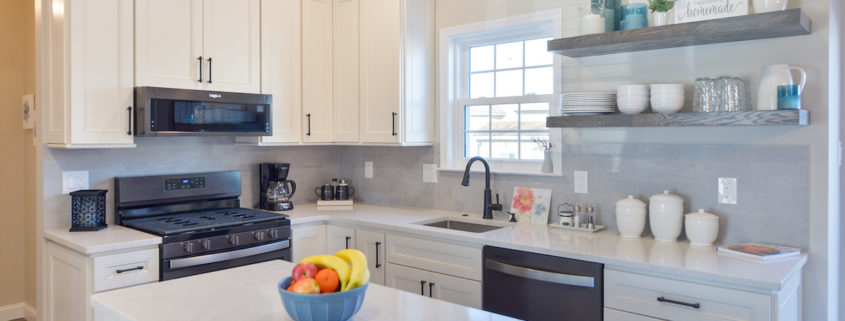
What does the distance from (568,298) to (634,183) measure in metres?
0.75

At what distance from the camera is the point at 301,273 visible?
1.46 meters

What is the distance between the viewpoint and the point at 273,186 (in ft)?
12.5

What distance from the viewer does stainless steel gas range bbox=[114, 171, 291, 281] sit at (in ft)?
9.37

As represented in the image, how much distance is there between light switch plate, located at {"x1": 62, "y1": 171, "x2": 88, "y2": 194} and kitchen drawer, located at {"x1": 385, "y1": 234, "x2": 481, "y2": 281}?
5.51 feet

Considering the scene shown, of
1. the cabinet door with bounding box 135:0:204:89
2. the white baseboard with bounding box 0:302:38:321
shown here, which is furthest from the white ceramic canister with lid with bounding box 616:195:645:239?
the white baseboard with bounding box 0:302:38:321

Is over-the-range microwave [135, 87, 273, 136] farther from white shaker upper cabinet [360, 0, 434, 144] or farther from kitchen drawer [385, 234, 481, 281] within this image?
kitchen drawer [385, 234, 481, 281]

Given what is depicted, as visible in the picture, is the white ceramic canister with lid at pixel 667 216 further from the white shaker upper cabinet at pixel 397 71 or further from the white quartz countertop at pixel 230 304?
the white shaker upper cabinet at pixel 397 71

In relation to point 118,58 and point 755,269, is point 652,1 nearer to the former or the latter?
point 755,269

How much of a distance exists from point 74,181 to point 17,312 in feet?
4.84

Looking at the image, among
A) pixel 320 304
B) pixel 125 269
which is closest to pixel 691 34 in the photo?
pixel 320 304

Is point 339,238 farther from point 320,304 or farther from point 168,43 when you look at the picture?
point 320,304

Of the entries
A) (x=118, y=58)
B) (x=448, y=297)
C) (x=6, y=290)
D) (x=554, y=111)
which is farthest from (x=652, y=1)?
(x=6, y=290)

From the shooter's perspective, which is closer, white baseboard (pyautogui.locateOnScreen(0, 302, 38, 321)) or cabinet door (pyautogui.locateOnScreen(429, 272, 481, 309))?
cabinet door (pyautogui.locateOnScreen(429, 272, 481, 309))

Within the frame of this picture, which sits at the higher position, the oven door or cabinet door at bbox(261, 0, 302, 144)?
cabinet door at bbox(261, 0, 302, 144)
